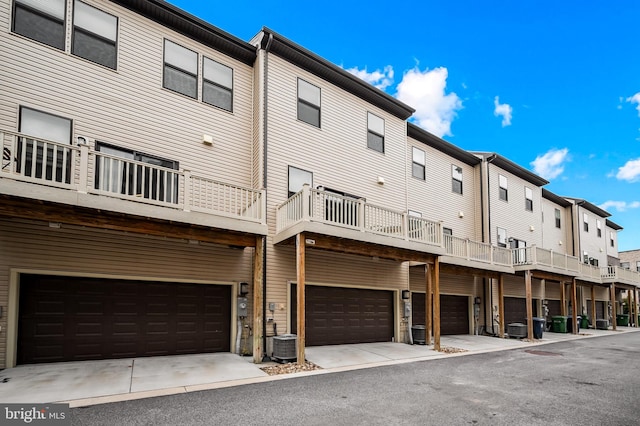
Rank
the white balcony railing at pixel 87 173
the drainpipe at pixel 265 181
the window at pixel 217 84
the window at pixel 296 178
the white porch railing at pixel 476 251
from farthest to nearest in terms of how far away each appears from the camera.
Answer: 1. the white porch railing at pixel 476 251
2. the window at pixel 296 178
3. the window at pixel 217 84
4. the drainpipe at pixel 265 181
5. the white balcony railing at pixel 87 173

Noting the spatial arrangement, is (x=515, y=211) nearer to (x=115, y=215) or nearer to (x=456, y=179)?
(x=456, y=179)

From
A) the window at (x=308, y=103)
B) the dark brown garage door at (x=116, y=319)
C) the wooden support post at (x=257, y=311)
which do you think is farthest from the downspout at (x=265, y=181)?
the window at (x=308, y=103)

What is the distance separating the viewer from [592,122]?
39562 mm

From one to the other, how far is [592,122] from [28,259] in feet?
153

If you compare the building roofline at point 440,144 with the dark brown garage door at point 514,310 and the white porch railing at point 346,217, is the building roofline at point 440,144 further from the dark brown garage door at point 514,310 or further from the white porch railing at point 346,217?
the dark brown garage door at point 514,310

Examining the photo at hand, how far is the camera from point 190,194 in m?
10.6

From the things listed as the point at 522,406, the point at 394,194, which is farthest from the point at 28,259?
the point at 394,194

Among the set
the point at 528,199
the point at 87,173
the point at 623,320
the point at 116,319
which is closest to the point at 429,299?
the point at 116,319

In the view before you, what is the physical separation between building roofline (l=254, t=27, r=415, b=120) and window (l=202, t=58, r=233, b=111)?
1.46 m

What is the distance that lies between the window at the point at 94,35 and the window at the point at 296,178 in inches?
225

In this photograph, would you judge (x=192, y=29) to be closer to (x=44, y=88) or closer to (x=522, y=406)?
(x=44, y=88)

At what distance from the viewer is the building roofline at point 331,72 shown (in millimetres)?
12469

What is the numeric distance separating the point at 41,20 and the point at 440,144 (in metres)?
15.5

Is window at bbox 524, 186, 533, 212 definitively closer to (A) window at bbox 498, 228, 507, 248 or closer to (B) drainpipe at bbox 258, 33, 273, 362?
(A) window at bbox 498, 228, 507, 248
